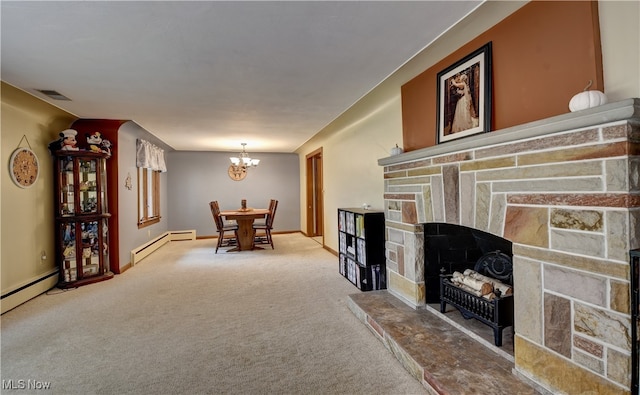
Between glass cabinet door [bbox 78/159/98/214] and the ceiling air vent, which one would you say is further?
glass cabinet door [bbox 78/159/98/214]

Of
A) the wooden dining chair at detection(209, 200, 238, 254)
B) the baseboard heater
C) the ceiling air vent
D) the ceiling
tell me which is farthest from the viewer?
the wooden dining chair at detection(209, 200, 238, 254)

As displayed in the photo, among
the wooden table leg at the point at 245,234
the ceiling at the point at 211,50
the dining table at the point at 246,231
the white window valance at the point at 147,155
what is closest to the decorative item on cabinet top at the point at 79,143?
the ceiling at the point at 211,50

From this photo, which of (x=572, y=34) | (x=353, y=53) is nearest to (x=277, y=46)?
(x=353, y=53)

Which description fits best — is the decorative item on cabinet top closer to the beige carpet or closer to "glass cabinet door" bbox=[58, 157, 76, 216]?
"glass cabinet door" bbox=[58, 157, 76, 216]

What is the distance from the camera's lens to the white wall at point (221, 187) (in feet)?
24.0

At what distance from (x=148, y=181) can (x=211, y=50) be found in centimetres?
484

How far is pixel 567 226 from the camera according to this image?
4.48ft

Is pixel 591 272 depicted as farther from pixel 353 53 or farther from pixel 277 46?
pixel 277 46

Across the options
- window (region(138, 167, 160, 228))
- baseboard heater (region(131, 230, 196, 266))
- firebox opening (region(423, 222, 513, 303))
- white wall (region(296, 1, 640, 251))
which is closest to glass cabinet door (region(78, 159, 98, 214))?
baseboard heater (region(131, 230, 196, 266))

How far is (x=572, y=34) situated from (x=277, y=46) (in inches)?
66.4

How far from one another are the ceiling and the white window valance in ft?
5.10

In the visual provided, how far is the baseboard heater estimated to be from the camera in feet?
16.1

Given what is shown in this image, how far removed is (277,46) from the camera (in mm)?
2076

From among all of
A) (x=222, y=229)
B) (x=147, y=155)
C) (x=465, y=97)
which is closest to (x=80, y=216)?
(x=147, y=155)
